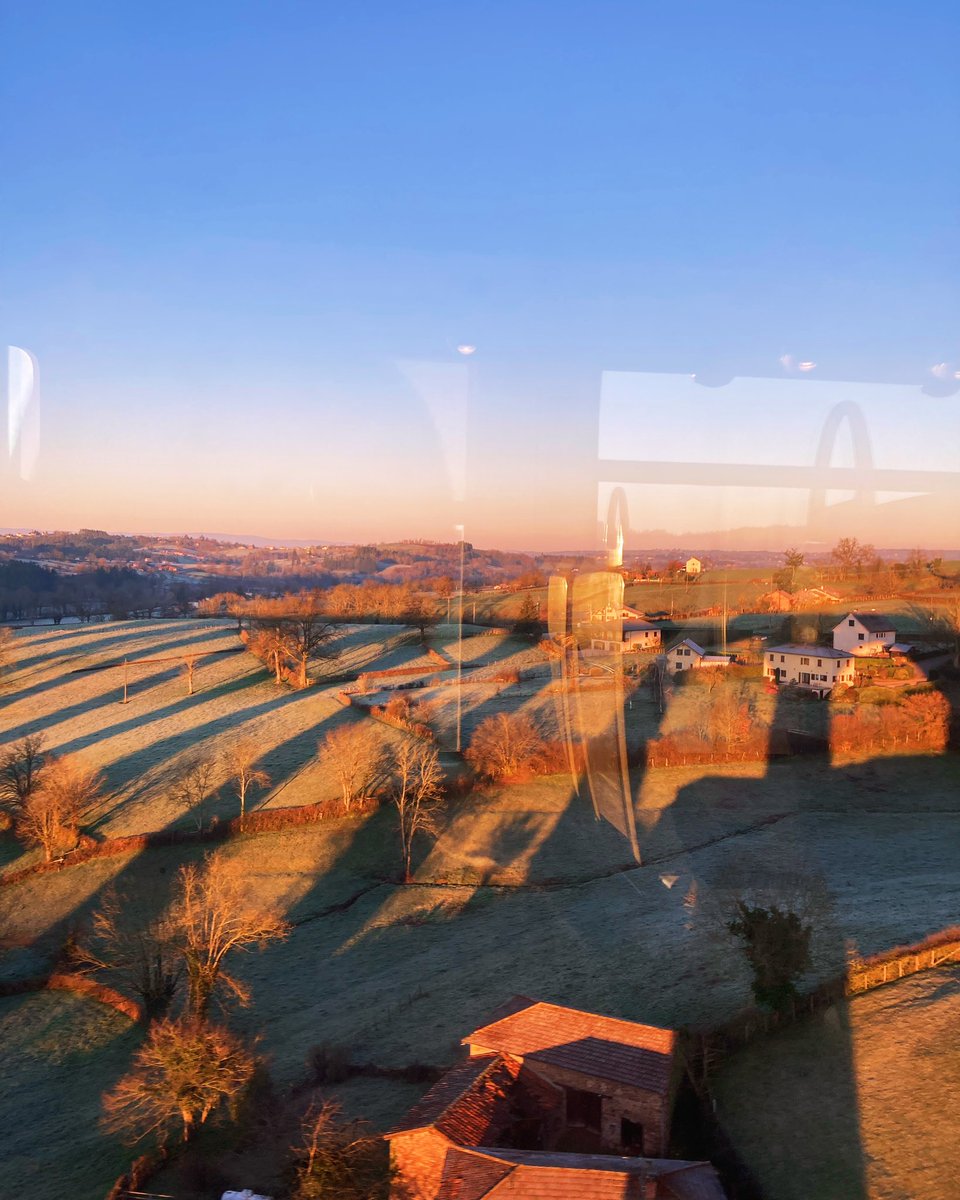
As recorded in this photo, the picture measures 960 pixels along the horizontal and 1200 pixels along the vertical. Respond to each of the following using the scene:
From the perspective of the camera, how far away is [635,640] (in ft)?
68.5

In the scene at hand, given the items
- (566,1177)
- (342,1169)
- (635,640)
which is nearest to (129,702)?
(635,640)

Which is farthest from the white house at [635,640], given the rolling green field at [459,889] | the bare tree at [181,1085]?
the bare tree at [181,1085]

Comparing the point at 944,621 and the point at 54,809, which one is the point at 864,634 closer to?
the point at 944,621

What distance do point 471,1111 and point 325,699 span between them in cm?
1751

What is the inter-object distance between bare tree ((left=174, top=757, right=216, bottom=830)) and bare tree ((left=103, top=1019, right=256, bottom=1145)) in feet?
26.0

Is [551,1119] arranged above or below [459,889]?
above

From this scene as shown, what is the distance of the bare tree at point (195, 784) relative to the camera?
15875 mm

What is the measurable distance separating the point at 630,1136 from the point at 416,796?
30.6 feet

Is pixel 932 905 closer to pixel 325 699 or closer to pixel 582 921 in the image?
A: pixel 582 921

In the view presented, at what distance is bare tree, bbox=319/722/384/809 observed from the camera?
52.6 feet

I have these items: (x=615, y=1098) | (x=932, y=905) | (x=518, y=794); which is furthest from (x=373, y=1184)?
(x=518, y=794)

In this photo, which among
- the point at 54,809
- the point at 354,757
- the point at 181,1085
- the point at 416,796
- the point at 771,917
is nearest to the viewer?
the point at 181,1085

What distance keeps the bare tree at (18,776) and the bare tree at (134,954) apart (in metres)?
4.16

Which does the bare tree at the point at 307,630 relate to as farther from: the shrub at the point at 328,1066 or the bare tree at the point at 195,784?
the shrub at the point at 328,1066
